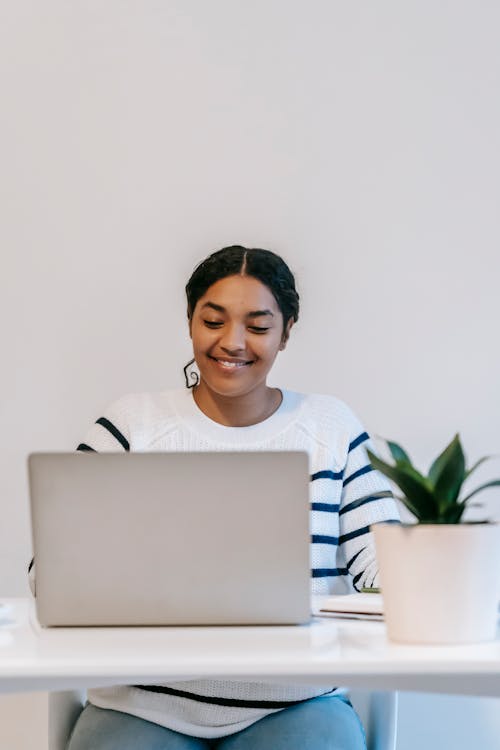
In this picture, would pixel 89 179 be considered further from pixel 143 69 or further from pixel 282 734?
pixel 282 734

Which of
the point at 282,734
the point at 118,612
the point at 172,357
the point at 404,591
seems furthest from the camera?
the point at 172,357

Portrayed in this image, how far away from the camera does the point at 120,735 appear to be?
1.74m

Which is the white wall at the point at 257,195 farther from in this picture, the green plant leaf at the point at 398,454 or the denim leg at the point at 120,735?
the green plant leaf at the point at 398,454

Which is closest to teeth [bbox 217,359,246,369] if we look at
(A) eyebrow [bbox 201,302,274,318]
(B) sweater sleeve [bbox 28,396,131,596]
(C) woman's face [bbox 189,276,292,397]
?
(C) woman's face [bbox 189,276,292,397]

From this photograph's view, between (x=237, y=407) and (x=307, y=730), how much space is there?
2.43 feet

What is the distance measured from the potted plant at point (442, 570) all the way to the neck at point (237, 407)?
101 centimetres

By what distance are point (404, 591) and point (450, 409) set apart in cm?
177

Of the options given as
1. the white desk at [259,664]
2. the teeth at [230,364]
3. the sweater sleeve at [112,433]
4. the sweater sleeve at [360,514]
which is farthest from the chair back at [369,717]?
the teeth at [230,364]

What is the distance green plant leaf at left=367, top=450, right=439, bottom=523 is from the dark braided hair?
1.09 metres

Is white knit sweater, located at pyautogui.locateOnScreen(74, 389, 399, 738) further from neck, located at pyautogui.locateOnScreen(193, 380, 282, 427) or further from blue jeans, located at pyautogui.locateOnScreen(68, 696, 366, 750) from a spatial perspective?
blue jeans, located at pyautogui.locateOnScreen(68, 696, 366, 750)

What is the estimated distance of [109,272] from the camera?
299 cm

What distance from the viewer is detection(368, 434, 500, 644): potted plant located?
124 cm

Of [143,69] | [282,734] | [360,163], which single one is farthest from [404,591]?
[143,69]

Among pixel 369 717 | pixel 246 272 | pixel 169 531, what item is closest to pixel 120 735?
pixel 369 717
